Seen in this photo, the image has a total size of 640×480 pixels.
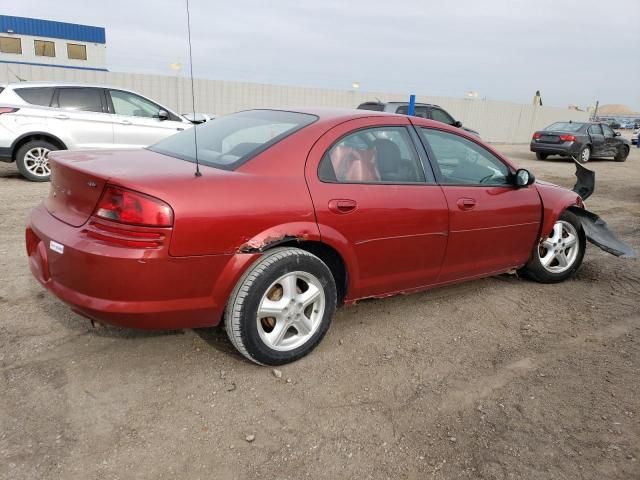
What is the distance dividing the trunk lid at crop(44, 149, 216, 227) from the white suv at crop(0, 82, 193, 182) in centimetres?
586

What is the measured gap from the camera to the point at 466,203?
365 centimetres

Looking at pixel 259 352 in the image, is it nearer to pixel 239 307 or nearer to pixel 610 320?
pixel 239 307

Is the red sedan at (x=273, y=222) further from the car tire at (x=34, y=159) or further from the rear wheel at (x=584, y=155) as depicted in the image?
the rear wheel at (x=584, y=155)

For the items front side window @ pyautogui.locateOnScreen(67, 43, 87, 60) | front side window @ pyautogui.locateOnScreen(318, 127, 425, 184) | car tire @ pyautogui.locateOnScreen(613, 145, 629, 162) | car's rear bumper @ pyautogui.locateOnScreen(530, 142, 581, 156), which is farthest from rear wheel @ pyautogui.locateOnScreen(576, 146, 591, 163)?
front side window @ pyautogui.locateOnScreen(67, 43, 87, 60)

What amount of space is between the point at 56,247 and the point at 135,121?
6.81 metres

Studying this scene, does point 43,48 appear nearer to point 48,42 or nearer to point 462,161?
point 48,42

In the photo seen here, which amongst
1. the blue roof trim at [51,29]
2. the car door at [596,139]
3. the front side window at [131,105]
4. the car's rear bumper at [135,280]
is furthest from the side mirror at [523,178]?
the blue roof trim at [51,29]

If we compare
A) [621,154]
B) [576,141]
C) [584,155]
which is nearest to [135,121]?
[576,141]

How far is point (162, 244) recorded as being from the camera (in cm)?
246

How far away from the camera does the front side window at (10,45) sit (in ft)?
101

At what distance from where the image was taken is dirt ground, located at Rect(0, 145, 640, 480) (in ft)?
7.43

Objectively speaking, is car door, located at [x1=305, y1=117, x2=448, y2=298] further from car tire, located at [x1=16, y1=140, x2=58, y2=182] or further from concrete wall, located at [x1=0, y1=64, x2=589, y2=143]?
concrete wall, located at [x1=0, y1=64, x2=589, y2=143]

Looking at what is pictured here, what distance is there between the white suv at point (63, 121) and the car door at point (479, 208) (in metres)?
6.34

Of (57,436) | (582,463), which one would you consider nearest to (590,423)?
(582,463)
